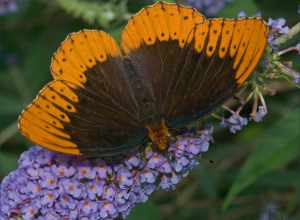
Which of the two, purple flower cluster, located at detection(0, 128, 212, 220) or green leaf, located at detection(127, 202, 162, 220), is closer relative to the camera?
purple flower cluster, located at detection(0, 128, 212, 220)

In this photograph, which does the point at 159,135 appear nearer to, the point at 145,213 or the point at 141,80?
the point at 141,80

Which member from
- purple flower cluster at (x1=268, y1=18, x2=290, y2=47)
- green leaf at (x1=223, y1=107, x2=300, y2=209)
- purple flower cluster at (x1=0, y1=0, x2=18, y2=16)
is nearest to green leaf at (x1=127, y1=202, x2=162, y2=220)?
green leaf at (x1=223, y1=107, x2=300, y2=209)

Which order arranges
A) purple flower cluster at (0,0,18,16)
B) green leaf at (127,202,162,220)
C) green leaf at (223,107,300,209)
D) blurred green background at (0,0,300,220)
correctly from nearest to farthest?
green leaf at (223,107,300,209), blurred green background at (0,0,300,220), green leaf at (127,202,162,220), purple flower cluster at (0,0,18,16)

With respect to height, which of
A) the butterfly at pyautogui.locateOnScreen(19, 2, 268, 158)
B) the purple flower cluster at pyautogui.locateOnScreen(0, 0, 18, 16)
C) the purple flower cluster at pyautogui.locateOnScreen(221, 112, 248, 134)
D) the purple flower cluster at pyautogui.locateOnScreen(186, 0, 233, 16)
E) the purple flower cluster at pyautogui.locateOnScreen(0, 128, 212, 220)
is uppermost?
the purple flower cluster at pyautogui.locateOnScreen(0, 0, 18, 16)

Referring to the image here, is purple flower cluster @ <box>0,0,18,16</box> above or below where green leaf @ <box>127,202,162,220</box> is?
above

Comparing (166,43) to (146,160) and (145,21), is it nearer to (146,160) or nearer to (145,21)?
(145,21)

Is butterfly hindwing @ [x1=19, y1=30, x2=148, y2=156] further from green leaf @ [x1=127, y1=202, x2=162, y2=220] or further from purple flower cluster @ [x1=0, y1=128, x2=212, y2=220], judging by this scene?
green leaf @ [x1=127, y1=202, x2=162, y2=220]

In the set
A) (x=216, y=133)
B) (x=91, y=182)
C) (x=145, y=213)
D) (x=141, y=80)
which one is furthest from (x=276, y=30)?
(x=216, y=133)

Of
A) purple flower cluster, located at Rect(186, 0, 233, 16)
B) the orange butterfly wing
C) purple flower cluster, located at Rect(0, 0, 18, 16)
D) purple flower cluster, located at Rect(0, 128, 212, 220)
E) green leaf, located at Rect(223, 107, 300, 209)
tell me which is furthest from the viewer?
purple flower cluster, located at Rect(0, 0, 18, 16)
